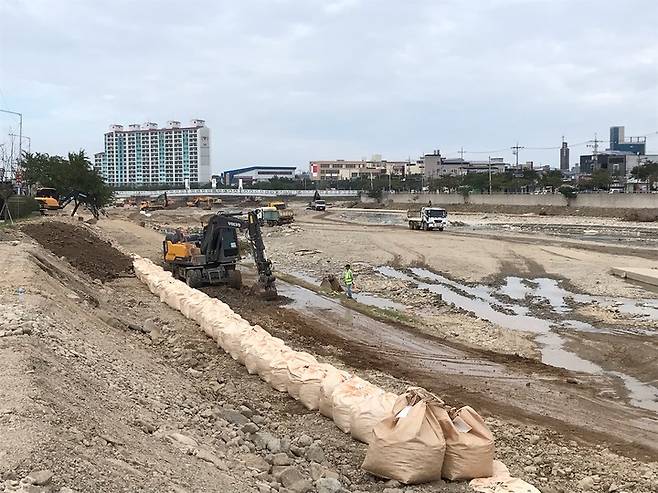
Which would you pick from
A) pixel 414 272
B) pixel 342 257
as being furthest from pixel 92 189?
pixel 414 272

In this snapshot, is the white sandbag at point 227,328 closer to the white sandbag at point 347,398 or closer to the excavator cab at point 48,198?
the white sandbag at point 347,398

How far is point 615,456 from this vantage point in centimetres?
902

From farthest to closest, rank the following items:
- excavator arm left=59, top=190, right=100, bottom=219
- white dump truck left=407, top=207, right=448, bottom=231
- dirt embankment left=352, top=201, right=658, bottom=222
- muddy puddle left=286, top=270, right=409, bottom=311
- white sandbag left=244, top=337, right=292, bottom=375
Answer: dirt embankment left=352, top=201, right=658, bottom=222 → white dump truck left=407, top=207, right=448, bottom=231 → excavator arm left=59, top=190, right=100, bottom=219 → muddy puddle left=286, top=270, right=409, bottom=311 → white sandbag left=244, top=337, right=292, bottom=375

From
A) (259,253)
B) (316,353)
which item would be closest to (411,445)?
(316,353)

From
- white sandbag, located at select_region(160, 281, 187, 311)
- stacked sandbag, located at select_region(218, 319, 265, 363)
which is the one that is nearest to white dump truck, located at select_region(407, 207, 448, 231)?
white sandbag, located at select_region(160, 281, 187, 311)

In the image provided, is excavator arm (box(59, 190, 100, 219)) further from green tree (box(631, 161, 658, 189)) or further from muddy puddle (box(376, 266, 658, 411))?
green tree (box(631, 161, 658, 189))

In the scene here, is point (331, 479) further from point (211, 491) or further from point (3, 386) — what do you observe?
point (3, 386)

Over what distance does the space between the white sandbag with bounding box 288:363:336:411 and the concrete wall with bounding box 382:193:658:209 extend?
61783mm

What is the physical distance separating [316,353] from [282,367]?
165 inches

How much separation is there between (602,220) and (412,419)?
63692mm

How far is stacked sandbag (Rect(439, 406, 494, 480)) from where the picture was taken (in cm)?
706

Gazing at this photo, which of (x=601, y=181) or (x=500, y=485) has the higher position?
(x=601, y=181)

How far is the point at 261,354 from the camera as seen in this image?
1173 cm

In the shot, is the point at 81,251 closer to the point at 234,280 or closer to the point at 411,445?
the point at 234,280
